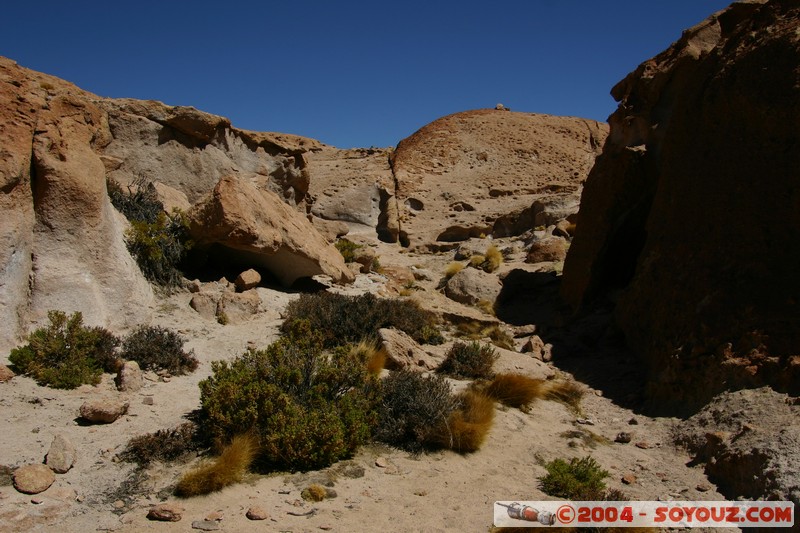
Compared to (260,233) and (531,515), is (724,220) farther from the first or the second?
(260,233)

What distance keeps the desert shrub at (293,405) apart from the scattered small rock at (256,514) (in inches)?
27.0

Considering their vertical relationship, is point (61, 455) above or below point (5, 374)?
below

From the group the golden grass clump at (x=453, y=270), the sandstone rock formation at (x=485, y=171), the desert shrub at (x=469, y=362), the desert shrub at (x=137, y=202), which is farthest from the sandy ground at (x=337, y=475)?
the sandstone rock formation at (x=485, y=171)

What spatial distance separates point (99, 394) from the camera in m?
5.62

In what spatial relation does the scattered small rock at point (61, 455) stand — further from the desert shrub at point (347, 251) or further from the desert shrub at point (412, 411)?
the desert shrub at point (347, 251)

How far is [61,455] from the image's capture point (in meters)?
4.38

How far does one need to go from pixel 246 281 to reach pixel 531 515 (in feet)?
19.5

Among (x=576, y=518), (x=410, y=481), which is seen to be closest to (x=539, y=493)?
(x=576, y=518)

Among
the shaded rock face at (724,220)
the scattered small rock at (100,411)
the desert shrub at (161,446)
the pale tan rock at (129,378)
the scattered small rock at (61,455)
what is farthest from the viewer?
the shaded rock face at (724,220)

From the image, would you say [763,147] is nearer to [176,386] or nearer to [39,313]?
[176,386]

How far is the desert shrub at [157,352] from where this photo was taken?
634 centimetres

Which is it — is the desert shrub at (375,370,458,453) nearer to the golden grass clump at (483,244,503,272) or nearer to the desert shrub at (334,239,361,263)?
the golden grass clump at (483,244,503,272)

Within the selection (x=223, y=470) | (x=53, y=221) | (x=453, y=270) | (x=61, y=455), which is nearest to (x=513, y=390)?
(x=223, y=470)

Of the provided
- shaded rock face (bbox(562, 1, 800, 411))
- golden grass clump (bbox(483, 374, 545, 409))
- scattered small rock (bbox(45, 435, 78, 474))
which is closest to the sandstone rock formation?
shaded rock face (bbox(562, 1, 800, 411))
